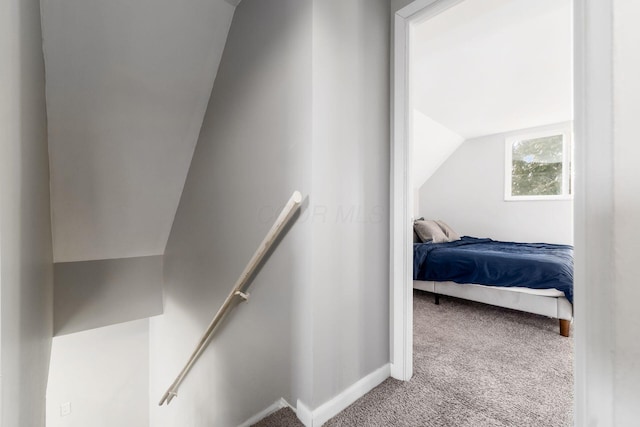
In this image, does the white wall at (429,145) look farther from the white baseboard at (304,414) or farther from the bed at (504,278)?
the white baseboard at (304,414)

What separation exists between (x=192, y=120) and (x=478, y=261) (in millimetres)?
2964

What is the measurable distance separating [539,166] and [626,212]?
16.7ft

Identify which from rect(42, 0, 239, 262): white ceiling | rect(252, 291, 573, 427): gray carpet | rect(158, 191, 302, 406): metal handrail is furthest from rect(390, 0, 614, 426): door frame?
rect(42, 0, 239, 262): white ceiling

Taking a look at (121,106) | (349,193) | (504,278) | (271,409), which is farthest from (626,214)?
(504,278)

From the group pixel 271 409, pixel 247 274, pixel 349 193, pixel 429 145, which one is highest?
pixel 429 145

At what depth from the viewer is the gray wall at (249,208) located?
140cm

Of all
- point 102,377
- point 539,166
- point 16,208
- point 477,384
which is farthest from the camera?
point 539,166

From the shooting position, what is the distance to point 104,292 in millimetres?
2896

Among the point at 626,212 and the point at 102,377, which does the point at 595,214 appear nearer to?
the point at 626,212

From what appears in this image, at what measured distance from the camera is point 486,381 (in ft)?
5.45

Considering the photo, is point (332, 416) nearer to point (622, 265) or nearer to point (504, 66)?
point (622, 265)

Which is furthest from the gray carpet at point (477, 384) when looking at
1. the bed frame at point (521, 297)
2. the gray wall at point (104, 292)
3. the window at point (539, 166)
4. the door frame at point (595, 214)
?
the window at point (539, 166)

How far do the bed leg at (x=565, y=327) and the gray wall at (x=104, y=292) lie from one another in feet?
12.6

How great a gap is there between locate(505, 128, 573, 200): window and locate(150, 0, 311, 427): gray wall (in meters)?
4.59
